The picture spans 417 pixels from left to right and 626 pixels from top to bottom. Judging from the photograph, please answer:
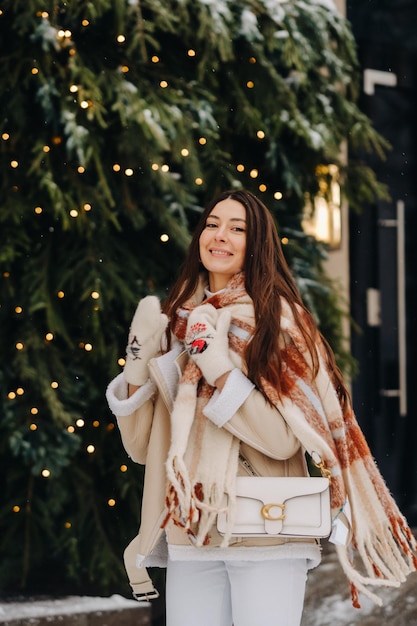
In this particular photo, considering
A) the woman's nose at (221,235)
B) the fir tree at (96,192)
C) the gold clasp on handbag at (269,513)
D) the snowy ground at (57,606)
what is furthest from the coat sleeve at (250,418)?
the snowy ground at (57,606)

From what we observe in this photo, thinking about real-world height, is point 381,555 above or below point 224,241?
below

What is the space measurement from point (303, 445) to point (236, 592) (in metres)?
0.40

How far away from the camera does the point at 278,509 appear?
2555 millimetres

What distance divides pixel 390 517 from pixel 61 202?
2263 mm

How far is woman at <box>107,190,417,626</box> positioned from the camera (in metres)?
2.57

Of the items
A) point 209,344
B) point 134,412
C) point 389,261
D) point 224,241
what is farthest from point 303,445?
point 389,261

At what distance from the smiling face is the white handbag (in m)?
0.55

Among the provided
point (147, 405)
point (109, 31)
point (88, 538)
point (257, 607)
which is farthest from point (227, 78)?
point (257, 607)

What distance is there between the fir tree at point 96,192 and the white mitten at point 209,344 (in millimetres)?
1945

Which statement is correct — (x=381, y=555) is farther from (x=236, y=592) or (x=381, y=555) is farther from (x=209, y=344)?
(x=209, y=344)

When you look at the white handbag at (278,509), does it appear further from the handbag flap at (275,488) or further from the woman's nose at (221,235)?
the woman's nose at (221,235)

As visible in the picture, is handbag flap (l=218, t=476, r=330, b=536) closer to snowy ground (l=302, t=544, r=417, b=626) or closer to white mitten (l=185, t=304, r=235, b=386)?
white mitten (l=185, t=304, r=235, b=386)

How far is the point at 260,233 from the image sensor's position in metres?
2.79

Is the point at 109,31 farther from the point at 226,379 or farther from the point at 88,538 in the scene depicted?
the point at 226,379
